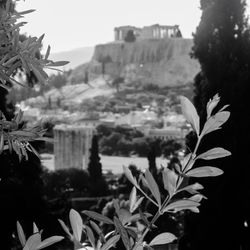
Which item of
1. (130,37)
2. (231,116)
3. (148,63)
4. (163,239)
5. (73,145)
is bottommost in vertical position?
(73,145)

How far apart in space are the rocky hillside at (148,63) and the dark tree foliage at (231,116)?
6911cm

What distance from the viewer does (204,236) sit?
309 inches

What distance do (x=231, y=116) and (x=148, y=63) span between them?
73140 mm

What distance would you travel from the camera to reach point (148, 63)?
80.6 m

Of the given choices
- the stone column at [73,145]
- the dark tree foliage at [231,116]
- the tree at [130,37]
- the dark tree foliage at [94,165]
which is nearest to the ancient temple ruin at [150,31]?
the tree at [130,37]

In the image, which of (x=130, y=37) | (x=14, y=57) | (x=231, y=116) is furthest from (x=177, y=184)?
(x=130, y=37)

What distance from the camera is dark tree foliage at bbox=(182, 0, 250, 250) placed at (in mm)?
7805

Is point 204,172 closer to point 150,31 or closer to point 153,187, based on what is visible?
point 153,187

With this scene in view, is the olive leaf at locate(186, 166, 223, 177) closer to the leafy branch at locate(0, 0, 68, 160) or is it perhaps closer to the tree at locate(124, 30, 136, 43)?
the leafy branch at locate(0, 0, 68, 160)

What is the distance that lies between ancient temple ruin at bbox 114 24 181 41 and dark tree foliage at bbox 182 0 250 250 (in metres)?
72.1

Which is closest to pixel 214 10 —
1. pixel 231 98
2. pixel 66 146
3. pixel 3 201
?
pixel 231 98

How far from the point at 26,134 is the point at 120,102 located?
227 ft

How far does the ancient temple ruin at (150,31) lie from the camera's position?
8169 centimetres

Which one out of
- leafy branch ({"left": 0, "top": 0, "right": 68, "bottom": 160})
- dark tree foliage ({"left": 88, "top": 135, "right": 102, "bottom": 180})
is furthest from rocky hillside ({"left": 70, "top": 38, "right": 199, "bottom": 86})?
leafy branch ({"left": 0, "top": 0, "right": 68, "bottom": 160})
